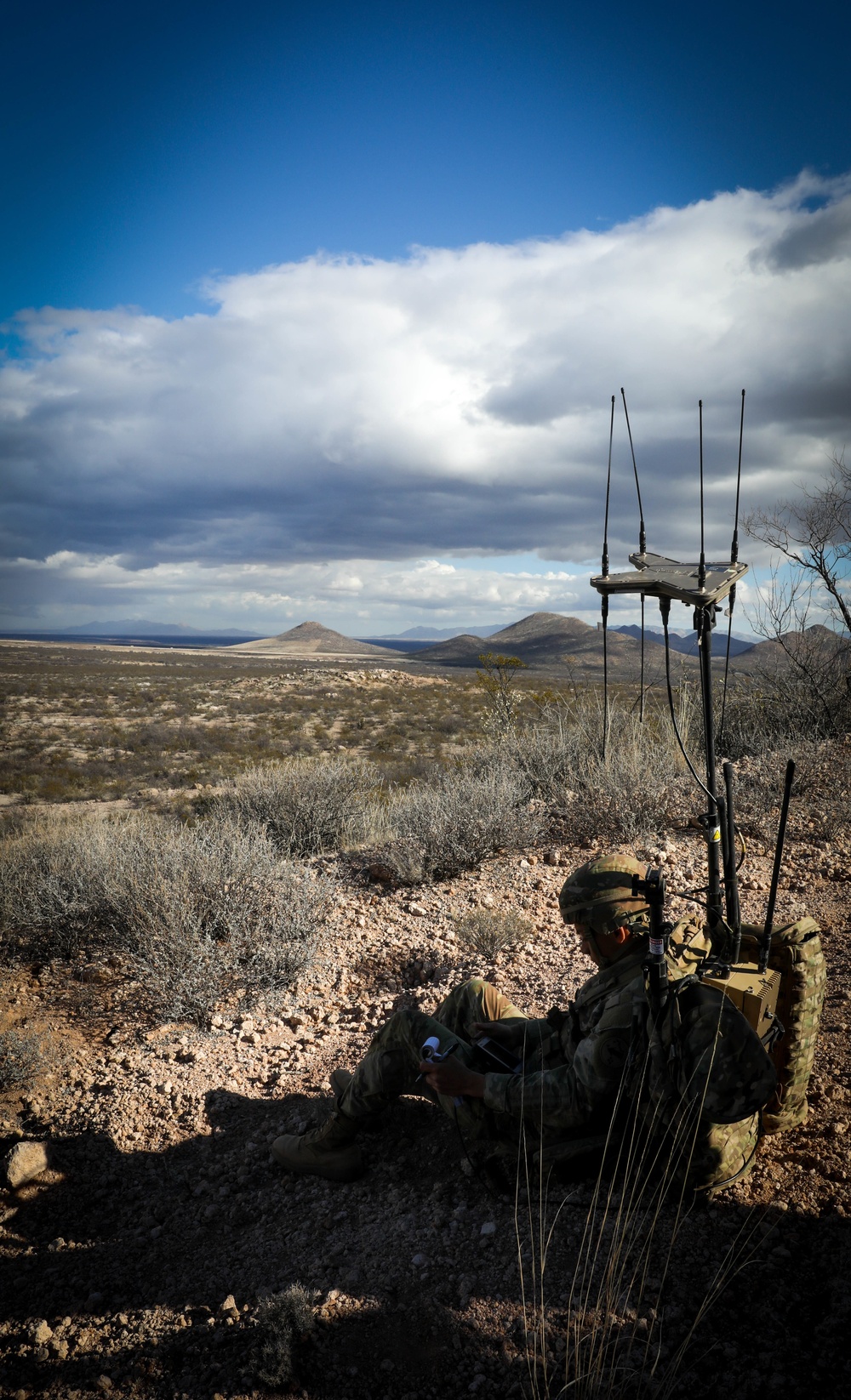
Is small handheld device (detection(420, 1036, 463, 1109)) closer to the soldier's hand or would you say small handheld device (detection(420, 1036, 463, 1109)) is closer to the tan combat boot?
the soldier's hand

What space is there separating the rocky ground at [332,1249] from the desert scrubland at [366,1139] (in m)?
0.01

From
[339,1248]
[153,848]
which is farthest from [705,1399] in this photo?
[153,848]

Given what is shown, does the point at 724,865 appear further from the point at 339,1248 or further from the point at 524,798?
the point at 524,798

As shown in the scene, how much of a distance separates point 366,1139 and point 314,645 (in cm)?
14749

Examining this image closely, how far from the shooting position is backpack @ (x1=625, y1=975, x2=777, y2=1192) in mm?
1935

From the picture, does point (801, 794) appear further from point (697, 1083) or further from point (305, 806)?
point (697, 1083)

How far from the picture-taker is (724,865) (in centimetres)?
252

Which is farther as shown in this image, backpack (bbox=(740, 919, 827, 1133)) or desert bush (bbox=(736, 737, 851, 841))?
desert bush (bbox=(736, 737, 851, 841))

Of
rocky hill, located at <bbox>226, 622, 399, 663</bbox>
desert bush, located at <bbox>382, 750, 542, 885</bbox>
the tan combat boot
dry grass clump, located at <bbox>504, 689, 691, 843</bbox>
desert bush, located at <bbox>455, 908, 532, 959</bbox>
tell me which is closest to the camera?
the tan combat boot

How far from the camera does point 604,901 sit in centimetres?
242

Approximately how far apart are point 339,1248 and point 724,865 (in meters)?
1.93

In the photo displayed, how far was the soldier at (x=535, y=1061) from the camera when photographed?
2271 mm

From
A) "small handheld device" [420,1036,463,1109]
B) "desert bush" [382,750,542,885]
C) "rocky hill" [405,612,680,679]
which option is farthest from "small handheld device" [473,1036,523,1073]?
"rocky hill" [405,612,680,679]

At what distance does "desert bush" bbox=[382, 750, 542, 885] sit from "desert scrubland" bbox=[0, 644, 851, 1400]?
0.10ft
